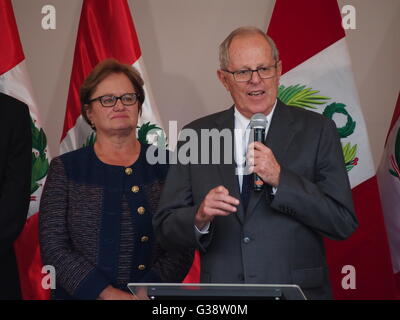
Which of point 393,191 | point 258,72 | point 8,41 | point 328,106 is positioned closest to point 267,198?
point 258,72

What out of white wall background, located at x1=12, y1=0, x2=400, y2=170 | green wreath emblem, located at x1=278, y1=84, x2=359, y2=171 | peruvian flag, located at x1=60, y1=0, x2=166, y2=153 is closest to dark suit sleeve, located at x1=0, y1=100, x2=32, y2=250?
peruvian flag, located at x1=60, y1=0, x2=166, y2=153

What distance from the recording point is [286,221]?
265 centimetres

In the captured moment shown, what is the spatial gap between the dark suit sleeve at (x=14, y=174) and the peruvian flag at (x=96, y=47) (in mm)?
1198

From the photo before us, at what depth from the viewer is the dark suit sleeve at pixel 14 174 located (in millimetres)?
2932

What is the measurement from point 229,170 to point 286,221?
31 cm

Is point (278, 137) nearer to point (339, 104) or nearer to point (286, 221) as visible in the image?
point (286, 221)

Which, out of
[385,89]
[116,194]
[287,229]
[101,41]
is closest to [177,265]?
[116,194]

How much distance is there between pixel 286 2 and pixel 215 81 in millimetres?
800

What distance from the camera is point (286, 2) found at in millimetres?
4336

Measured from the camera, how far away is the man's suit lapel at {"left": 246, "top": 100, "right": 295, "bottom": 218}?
2664mm

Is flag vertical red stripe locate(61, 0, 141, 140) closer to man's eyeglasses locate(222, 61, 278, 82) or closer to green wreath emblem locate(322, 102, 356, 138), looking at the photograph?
green wreath emblem locate(322, 102, 356, 138)
